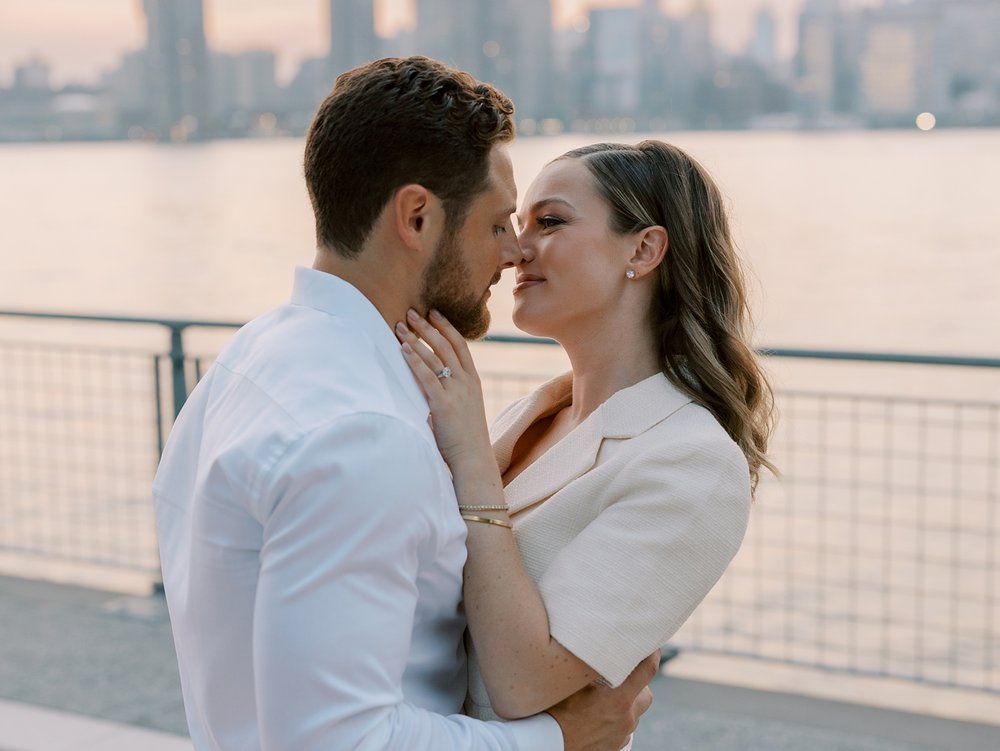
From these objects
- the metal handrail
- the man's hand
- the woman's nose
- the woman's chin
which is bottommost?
the metal handrail

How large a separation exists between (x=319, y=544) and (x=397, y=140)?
0.50m

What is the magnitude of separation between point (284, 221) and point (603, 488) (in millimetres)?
68570

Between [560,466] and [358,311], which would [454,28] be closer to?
[560,466]

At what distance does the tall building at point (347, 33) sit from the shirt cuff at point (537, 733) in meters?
30.6

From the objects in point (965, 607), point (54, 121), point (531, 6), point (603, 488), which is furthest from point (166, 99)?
point (603, 488)

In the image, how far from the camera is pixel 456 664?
1767mm

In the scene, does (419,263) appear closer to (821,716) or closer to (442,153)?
(442,153)

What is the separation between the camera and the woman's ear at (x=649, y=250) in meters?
2.00

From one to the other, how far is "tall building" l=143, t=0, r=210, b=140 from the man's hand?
46259 mm

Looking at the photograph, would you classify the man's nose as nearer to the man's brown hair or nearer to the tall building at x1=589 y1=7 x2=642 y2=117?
the man's brown hair

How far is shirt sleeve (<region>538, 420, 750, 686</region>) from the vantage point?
1727 mm

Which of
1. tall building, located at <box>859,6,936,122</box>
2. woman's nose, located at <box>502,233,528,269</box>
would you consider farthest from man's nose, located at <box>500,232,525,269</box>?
tall building, located at <box>859,6,936,122</box>

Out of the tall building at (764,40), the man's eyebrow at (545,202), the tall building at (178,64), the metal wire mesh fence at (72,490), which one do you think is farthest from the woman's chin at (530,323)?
the tall building at (178,64)

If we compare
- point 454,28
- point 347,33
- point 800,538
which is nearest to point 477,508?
point 800,538
